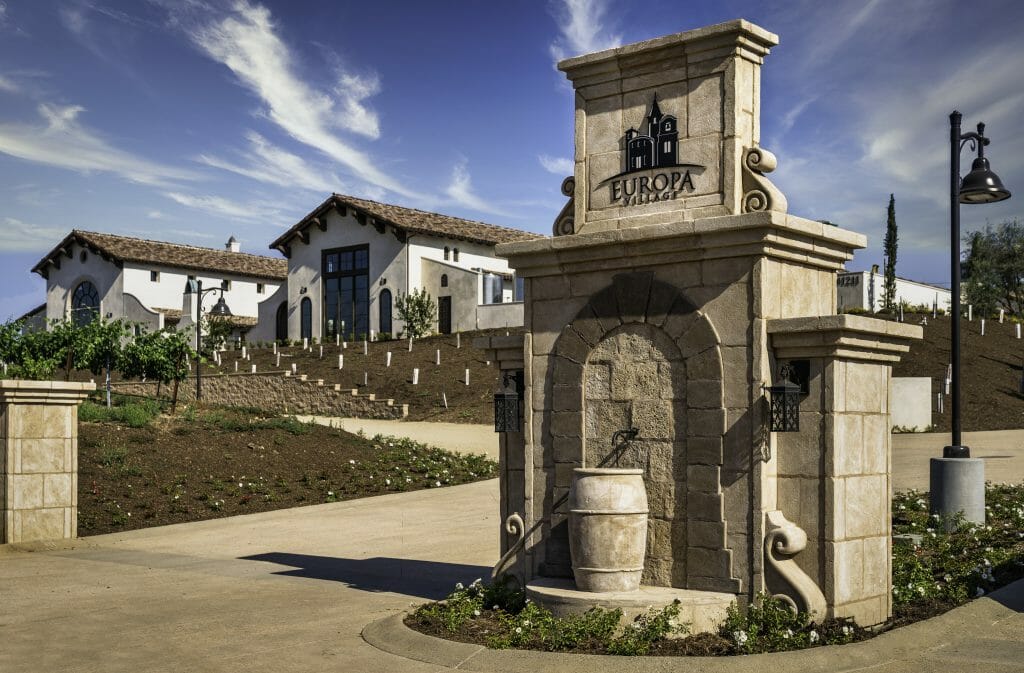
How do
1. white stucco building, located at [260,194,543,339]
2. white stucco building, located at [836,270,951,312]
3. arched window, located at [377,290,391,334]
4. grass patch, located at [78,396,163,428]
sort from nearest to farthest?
grass patch, located at [78,396,163,428] → white stucco building, located at [260,194,543,339] → arched window, located at [377,290,391,334] → white stucco building, located at [836,270,951,312]

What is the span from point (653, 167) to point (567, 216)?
102 centimetres

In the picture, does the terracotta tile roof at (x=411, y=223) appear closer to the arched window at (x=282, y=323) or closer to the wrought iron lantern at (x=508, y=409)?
the arched window at (x=282, y=323)

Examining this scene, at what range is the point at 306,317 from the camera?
5803 centimetres

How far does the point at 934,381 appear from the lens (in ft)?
116

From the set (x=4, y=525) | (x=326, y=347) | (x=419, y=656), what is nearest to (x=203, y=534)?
(x=4, y=525)

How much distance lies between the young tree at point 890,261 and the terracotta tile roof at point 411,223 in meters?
20.1

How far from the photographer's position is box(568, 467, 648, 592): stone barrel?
8.45m

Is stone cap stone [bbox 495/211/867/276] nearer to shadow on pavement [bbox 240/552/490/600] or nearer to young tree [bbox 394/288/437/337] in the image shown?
shadow on pavement [bbox 240/552/490/600]

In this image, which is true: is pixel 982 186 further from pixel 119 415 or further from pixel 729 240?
pixel 119 415

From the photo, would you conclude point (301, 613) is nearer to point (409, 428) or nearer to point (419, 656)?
point (419, 656)

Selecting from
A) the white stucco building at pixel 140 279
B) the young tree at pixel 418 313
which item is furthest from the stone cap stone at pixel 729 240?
the white stucco building at pixel 140 279

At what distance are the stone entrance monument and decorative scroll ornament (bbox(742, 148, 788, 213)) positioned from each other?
0.7 inches

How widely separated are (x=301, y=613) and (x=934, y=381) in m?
30.6

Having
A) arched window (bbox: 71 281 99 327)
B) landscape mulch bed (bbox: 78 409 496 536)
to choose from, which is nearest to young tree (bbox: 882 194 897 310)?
landscape mulch bed (bbox: 78 409 496 536)
